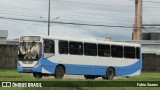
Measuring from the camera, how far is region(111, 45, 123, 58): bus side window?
3584 centimetres

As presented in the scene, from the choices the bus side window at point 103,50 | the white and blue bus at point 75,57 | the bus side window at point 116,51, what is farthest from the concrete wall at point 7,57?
the bus side window at point 103,50

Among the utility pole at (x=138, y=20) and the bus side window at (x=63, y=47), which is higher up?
the utility pole at (x=138, y=20)

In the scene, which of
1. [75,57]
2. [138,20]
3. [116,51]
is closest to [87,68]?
[75,57]

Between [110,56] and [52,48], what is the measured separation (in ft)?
21.2

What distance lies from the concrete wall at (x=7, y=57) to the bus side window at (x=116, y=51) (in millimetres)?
16684

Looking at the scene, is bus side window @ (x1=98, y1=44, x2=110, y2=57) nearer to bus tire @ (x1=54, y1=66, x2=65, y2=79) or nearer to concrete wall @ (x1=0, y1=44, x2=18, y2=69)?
bus tire @ (x1=54, y1=66, x2=65, y2=79)

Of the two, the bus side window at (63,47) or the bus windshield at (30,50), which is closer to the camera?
the bus windshield at (30,50)

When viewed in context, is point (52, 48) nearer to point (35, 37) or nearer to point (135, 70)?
point (35, 37)

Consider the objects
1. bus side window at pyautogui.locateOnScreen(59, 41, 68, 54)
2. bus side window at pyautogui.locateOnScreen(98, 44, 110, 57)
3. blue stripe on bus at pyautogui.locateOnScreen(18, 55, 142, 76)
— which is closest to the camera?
blue stripe on bus at pyautogui.locateOnScreen(18, 55, 142, 76)

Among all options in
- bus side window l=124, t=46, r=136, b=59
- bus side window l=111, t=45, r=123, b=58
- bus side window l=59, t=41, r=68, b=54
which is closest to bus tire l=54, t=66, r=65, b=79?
bus side window l=59, t=41, r=68, b=54

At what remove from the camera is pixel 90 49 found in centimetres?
3381

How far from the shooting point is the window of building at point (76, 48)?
105 ft

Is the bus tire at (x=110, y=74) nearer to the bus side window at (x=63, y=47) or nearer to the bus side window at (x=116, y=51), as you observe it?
the bus side window at (x=116, y=51)

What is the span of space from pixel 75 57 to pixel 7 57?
1872 cm
